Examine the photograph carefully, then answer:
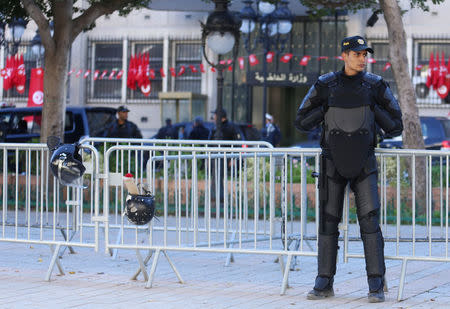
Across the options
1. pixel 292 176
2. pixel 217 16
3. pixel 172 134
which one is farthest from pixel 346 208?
pixel 172 134

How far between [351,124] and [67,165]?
2306 mm

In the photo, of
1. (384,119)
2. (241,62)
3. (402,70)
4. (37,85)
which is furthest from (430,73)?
(384,119)

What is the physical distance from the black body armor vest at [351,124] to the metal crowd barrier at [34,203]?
2.18m

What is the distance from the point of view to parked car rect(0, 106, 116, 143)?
22531mm

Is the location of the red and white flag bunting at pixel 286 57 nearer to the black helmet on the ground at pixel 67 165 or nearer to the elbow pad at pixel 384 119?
the black helmet on the ground at pixel 67 165

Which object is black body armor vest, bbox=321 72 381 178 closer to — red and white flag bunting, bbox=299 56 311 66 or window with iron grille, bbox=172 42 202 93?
red and white flag bunting, bbox=299 56 311 66

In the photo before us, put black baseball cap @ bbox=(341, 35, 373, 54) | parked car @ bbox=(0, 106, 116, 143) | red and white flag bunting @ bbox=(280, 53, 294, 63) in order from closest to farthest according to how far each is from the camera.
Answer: black baseball cap @ bbox=(341, 35, 373, 54) < parked car @ bbox=(0, 106, 116, 143) < red and white flag bunting @ bbox=(280, 53, 294, 63)

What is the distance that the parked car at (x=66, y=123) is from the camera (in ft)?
73.9

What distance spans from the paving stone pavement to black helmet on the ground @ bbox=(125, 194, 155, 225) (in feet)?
1.69

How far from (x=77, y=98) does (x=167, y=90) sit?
124 inches

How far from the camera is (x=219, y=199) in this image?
9414 mm

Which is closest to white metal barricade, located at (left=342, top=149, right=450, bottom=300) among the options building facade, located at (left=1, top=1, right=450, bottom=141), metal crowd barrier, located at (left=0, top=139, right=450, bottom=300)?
metal crowd barrier, located at (left=0, top=139, right=450, bottom=300)

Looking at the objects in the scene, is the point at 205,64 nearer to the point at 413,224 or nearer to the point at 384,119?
the point at 413,224

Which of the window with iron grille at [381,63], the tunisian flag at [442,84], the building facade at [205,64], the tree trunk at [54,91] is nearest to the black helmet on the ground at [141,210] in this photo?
the tree trunk at [54,91]
